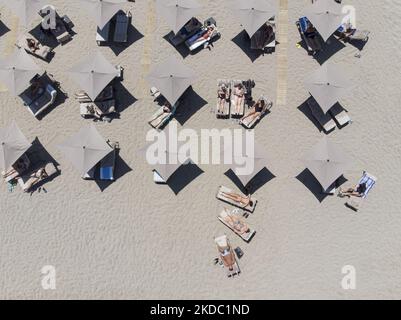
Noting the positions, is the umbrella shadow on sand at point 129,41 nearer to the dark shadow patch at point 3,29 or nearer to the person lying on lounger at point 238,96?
the dark shadow patch at point 3,29

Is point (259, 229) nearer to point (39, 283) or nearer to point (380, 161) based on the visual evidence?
point (380, 161)

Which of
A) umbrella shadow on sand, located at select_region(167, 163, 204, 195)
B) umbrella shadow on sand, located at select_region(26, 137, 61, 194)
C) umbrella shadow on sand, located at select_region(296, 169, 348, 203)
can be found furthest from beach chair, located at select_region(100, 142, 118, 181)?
umbrella shadow on sand, located at select_region(296, 169, 348, 203)

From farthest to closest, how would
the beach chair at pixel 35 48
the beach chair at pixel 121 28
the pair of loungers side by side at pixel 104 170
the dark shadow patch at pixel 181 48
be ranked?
the dark shadow patch at pixel 181 48 → the beach chair at pixel 121 28 → the beach chair at pixel 35 48 → the pair of loungers side by side at pixel 104 170

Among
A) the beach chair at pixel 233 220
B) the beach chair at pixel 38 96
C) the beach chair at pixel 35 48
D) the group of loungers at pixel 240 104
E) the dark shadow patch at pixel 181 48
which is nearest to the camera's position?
the beach chair at pixel 233 220

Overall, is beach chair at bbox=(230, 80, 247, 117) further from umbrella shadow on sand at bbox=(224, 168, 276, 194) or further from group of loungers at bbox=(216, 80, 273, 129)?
umbrella shadow on sand at bbox=(224, 168, 276, 194)

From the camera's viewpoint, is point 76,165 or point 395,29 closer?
point 76,165

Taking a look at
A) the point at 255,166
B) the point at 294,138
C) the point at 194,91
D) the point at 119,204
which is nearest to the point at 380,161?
the point at 294,138

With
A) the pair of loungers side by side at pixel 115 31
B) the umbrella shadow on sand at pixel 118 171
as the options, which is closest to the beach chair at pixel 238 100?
the umbrella shadow on sand at pixel 118 171
